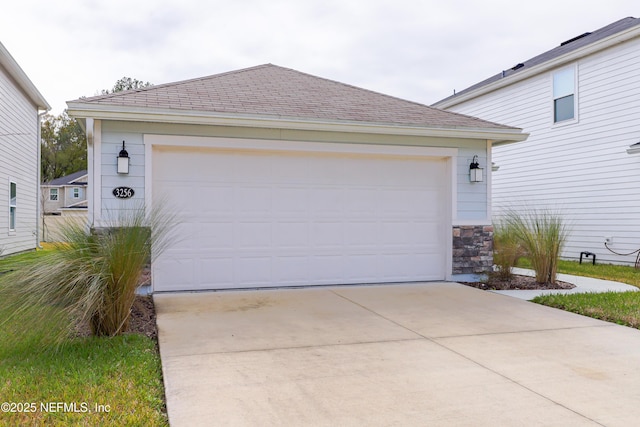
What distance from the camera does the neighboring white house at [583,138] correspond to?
10.3 meters

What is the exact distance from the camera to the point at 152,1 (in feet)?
34.9

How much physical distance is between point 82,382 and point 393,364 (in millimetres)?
2237

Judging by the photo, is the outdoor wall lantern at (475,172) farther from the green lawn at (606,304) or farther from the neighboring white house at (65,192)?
the neighboring white house at (65,192)

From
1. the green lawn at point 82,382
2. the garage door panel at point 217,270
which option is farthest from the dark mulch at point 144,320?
the garage door panel at point 217,270

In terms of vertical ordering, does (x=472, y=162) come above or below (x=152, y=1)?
below

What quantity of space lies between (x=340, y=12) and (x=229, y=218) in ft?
22.7

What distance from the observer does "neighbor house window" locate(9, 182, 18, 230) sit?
12094 millimetres

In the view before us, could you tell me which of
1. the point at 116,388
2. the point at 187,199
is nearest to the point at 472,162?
the point at 187,199

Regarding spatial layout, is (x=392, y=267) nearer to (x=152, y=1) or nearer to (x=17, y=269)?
(x=17, y=269)

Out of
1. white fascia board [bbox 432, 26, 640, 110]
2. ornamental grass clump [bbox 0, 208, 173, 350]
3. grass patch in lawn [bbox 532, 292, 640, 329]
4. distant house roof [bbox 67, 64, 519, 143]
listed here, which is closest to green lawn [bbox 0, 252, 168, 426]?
ornamental grass clump [bbox 0, 208, 173, 350]

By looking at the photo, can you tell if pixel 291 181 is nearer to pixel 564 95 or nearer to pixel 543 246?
pixel 543 246

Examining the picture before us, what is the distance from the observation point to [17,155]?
41.6 feet

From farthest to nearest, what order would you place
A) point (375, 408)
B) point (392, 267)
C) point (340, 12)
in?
point (340, 12) < point (392, 267) < point (375, 408)

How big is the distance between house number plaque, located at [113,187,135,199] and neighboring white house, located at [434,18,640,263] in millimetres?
9506
